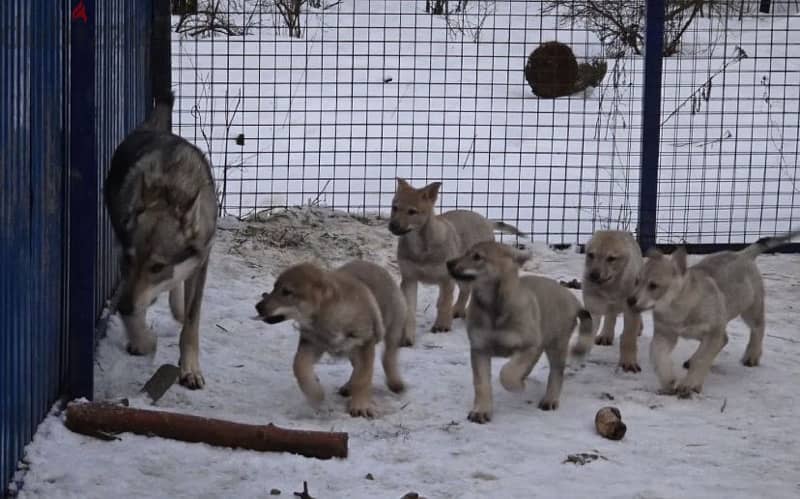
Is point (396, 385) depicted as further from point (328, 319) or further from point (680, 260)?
point (680, 260)

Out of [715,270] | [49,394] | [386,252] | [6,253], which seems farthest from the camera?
[386,252]

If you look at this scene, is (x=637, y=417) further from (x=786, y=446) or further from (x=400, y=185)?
(x=400, y=185)

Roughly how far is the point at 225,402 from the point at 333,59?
9.49 metres

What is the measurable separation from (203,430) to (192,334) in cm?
127

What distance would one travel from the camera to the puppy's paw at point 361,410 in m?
6.02

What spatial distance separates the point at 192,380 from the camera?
6.44m

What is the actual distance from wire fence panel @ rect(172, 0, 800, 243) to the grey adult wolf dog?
313 centimetres

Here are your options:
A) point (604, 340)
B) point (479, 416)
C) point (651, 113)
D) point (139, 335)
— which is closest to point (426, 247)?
point (604, 340)

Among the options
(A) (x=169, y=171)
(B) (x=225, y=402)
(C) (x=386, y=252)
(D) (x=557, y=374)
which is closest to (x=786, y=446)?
(D) (x=557, y=374)

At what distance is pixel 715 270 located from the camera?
22.9 feet

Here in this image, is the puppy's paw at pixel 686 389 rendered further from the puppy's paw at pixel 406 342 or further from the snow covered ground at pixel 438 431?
the puppy's paw at pixel 406 342

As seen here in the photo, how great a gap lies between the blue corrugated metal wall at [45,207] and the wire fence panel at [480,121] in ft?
13.1

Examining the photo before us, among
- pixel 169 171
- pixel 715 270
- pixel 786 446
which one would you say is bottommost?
pixel 786 446

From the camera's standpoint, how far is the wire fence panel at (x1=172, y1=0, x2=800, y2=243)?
35.1 feet
